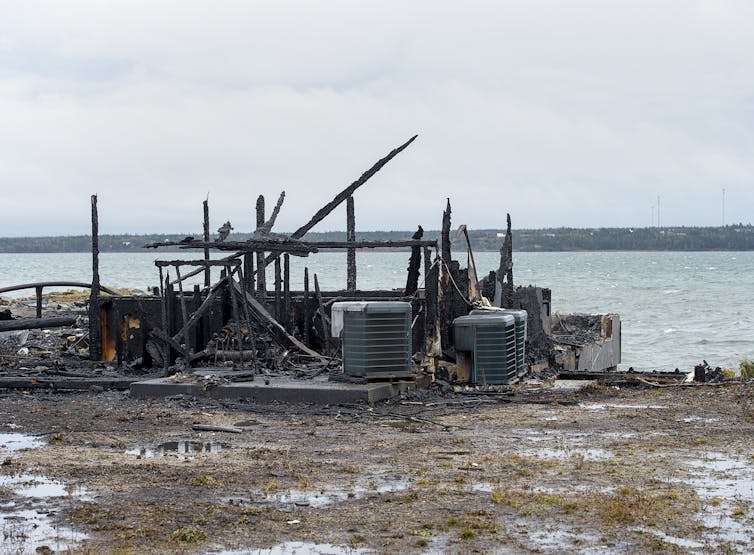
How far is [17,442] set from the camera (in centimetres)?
1312

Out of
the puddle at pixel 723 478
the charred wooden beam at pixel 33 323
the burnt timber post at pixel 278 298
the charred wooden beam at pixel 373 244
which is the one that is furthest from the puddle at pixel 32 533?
the charred wooden beam at pixel 33 323

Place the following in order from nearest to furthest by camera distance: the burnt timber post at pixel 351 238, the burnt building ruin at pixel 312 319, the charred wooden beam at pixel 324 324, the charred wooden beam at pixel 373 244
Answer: the burnt building ruin at pixel 312 319 < the charred wooden beam at pixel 373 244 < the charred wooden beam at pixel 324 324 < the burnt timber post at pixel 351 238

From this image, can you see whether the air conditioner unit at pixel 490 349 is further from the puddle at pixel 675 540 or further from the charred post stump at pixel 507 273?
the puddle at pixel 675 540

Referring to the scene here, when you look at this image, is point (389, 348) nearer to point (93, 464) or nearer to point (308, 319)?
point (308, 319)

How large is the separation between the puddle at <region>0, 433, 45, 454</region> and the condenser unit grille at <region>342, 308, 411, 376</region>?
526 cm

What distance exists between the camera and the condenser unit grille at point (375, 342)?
17000 mm

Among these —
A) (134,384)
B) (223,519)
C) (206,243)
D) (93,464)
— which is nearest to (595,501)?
(223,519)

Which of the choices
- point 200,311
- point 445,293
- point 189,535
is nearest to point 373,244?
point 445,293

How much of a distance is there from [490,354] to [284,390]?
373cm

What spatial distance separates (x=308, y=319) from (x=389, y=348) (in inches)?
182

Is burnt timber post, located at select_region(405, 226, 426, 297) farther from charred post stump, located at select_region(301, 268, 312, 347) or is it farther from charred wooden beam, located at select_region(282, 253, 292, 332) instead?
charred wooden beam, located at select_region(282, 253, 292, 332)

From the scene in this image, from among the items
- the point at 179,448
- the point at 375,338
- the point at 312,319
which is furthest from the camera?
the point at 312,319

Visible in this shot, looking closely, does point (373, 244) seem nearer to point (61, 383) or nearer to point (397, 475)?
point (61, 383)

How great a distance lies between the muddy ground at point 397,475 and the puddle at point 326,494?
0.06ft
